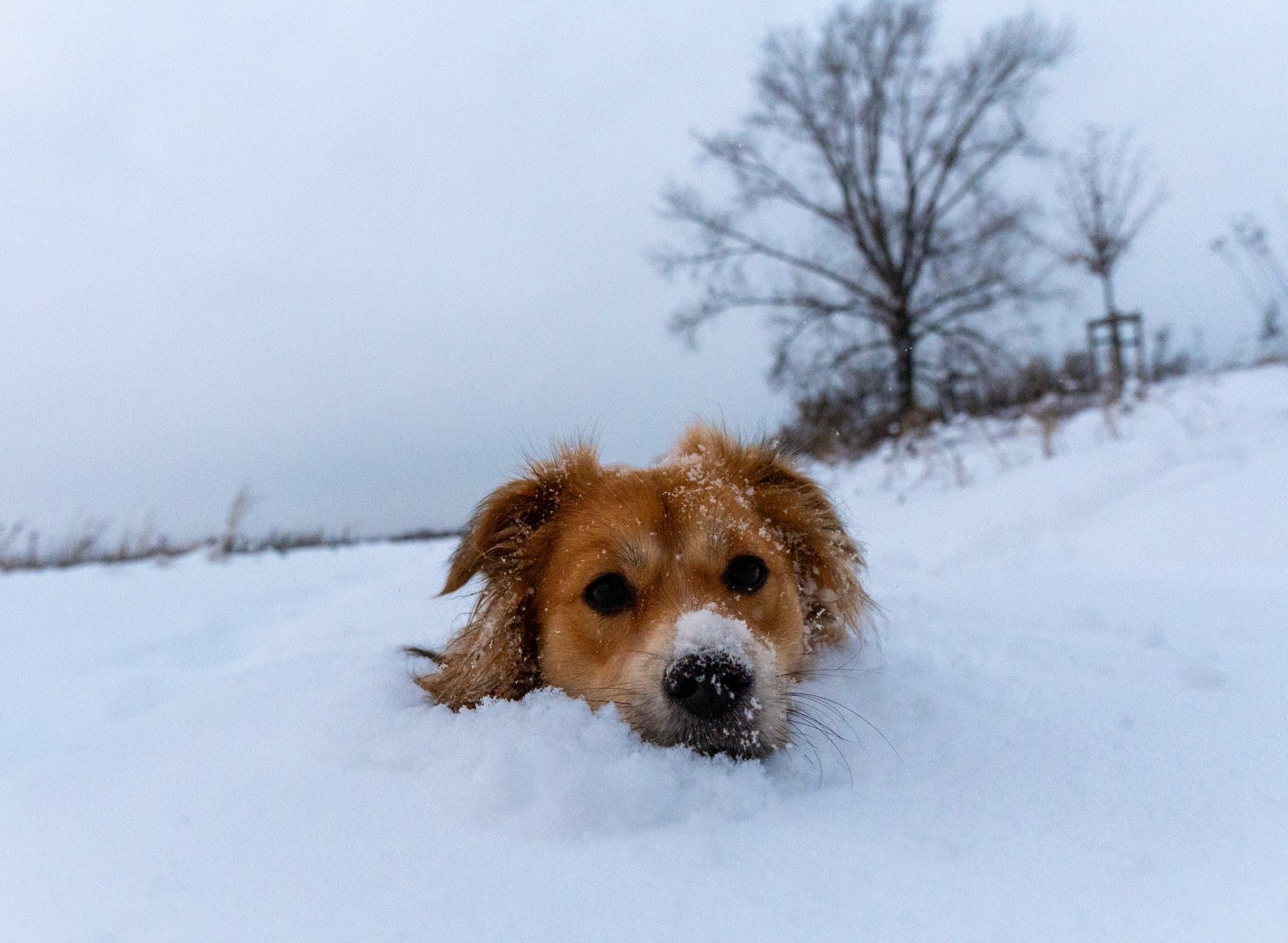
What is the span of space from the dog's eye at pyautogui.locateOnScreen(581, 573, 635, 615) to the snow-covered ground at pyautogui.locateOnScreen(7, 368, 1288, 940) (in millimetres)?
425

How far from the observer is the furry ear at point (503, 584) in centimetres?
277

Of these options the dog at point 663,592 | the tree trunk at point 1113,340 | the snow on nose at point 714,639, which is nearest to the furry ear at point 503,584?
the dog at point 663,592

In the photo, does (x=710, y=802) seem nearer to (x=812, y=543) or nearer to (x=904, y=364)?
(x=812, y=543)

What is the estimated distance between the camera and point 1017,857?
1.45 m

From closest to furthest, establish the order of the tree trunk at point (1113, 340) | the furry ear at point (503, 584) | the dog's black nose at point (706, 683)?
the dog's black nose at point (706, 683), the furry ear at point (503, 584), the tree trunk at point (1113, 340)

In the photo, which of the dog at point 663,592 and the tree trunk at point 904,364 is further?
the tree trunk at point 904,364

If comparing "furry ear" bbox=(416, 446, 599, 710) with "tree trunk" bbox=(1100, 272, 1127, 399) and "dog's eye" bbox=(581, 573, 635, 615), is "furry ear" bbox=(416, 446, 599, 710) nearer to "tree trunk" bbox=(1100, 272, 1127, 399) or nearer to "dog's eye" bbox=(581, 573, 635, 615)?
"dog's eye" bbox=(581, 573, 635, 615)

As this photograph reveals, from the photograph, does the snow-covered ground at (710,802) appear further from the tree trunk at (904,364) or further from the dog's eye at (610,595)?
the tree trunk at (904,364)

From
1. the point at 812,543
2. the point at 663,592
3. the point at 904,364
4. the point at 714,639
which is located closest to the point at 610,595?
the point at 663,592

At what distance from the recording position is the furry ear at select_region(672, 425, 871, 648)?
312 cm

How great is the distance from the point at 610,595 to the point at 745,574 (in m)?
0.48

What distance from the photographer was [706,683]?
201 centimetres

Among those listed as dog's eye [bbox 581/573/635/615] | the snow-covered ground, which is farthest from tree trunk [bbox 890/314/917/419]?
dog's eye [bbox 581/573/635/615]

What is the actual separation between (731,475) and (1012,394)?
52.4 feet
